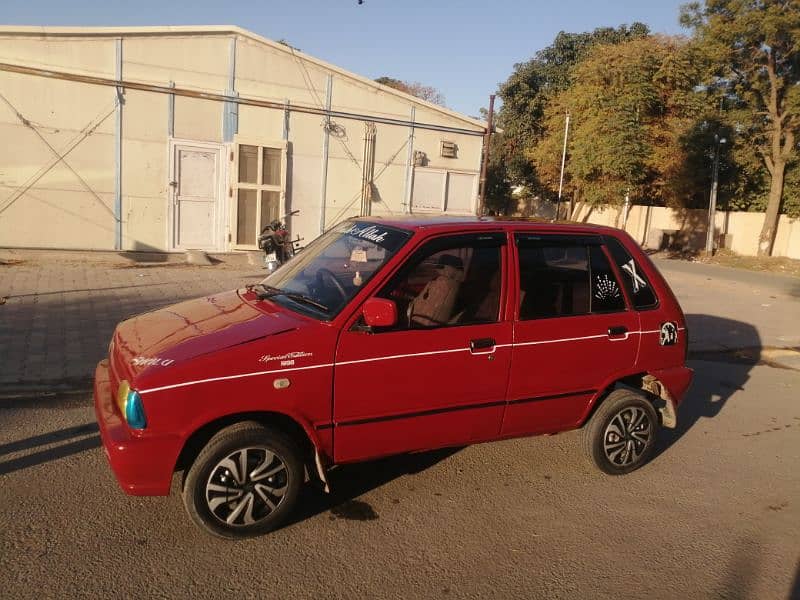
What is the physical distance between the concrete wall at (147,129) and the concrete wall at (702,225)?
11.1 metres

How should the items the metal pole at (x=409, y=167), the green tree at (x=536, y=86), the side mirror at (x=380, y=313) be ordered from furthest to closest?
1. the green tree at (x=536, y=86)
2. the metal pole at (x=409, y=167)
3. the side mirror at (x=380, y=313)

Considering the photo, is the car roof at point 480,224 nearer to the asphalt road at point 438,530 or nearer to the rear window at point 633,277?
the rear window at point 633,277

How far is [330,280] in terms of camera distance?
13.5 ft

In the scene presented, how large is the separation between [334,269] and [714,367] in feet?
19.7

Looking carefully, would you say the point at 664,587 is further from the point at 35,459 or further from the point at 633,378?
the point at 35,459

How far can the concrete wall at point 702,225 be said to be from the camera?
26984mm

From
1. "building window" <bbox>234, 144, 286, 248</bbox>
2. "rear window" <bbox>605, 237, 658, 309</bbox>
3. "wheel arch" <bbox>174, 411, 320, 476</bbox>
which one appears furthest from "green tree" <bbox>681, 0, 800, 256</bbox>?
"wheel arch" <bbox>174, 411, 320, 476</bbox>

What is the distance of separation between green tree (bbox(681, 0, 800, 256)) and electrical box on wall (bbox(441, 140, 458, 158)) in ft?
47.9

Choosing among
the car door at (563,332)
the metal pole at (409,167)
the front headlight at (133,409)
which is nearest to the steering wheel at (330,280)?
the car door at (563,332)

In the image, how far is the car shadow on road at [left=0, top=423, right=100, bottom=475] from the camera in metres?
4.29

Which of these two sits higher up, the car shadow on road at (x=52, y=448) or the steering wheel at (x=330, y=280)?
the steering wheel at (x=330, y=280)

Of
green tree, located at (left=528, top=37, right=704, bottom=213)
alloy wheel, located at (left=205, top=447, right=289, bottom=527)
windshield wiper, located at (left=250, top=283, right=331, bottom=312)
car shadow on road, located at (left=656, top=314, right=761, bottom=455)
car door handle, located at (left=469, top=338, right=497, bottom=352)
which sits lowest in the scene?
car shadow on road, located at (left=656, top=314, right=761, bottom=455)

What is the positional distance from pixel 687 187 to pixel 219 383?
29.1m

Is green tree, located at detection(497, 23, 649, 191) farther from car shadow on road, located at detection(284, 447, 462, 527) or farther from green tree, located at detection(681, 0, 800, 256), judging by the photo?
car shadow on road, located at detection(284, 447, 462, 527)
